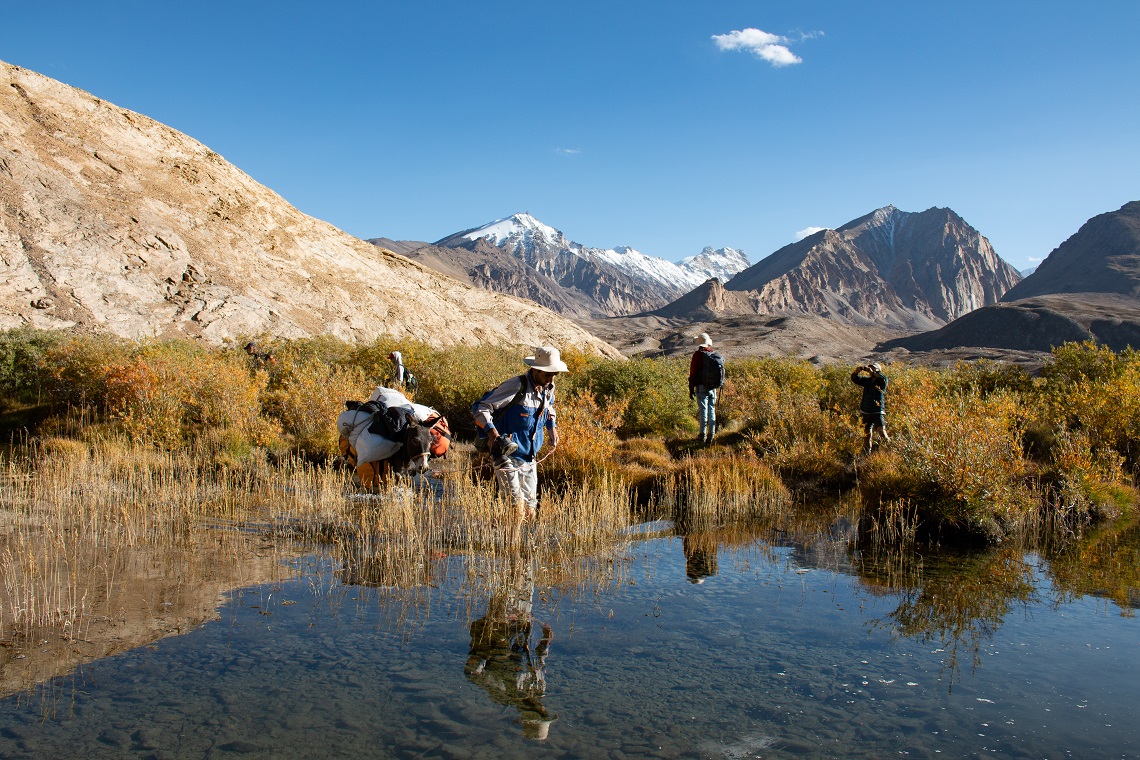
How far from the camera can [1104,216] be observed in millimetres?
160125

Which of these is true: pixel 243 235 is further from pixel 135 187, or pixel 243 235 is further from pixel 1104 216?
pixel 1104 216

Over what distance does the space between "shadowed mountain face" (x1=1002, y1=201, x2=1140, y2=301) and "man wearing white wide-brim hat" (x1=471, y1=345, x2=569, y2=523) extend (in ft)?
491

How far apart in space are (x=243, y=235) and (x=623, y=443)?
25.0 metres

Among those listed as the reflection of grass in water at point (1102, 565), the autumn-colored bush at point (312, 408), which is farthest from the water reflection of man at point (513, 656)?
the autumn-colored bush at point (312, 408)

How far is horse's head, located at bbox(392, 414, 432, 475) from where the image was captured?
7.74m

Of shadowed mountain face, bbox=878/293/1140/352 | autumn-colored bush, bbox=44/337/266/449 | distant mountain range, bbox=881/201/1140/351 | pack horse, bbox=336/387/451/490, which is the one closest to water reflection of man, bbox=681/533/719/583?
pack horse, bbox=336/387/451/490

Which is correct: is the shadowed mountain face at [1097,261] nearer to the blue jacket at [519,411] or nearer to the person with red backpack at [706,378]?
the person with red backpack at [706,378]

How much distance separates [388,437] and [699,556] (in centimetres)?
346

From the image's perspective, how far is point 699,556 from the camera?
819 cm

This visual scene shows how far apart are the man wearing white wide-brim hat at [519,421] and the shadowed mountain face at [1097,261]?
150m

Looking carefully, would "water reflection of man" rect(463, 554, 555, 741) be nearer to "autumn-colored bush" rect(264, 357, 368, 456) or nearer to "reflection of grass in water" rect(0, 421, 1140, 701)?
"reflection of grass in water" rect(0, 421, 1140, 701)

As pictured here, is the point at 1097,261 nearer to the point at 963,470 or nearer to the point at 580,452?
the point at 963,470

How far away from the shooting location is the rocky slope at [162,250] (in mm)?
25094

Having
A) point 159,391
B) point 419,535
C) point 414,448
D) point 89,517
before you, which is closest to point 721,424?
point 419,535
